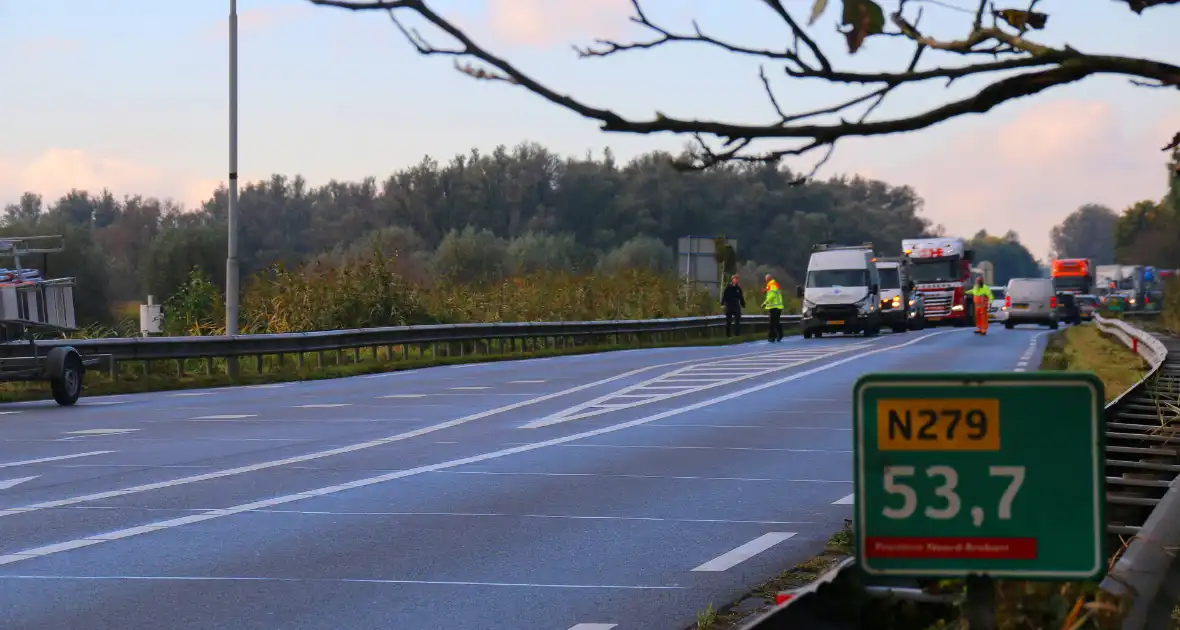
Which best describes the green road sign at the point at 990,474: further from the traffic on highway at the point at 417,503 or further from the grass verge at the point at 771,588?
the grass verge at the point at 771,588

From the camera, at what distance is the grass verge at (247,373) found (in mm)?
25016

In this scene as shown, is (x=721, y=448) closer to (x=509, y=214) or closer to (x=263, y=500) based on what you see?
(x=263, y=500)

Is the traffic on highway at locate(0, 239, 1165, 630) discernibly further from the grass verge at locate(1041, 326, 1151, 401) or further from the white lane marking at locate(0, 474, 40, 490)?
the grass verge at locate(1041, 326, 1151, 401)

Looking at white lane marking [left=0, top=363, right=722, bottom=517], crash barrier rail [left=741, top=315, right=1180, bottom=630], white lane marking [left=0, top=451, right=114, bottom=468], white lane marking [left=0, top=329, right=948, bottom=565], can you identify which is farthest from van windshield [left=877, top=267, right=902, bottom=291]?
crash barrier rail [left=741, top=315, right=1180, bottom=630]

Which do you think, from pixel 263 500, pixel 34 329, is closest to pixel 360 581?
pixel 263 500

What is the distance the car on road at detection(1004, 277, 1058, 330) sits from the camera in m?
66.0

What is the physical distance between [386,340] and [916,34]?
30.1m

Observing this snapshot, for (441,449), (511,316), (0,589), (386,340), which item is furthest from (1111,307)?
(0,589)

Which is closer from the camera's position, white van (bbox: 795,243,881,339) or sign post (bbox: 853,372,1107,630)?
sign post (bbox: 853,372,1107,630)

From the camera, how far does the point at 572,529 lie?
10406 mm

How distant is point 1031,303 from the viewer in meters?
66.2

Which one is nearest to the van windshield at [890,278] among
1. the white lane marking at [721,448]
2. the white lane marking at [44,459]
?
the white lane marking at [721,448]

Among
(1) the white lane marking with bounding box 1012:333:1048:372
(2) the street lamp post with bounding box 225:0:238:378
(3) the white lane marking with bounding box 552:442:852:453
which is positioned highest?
(2) the street lamp post with bounding box 225:0:238:378

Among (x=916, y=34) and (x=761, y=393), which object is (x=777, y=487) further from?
(x=761, y=393)
